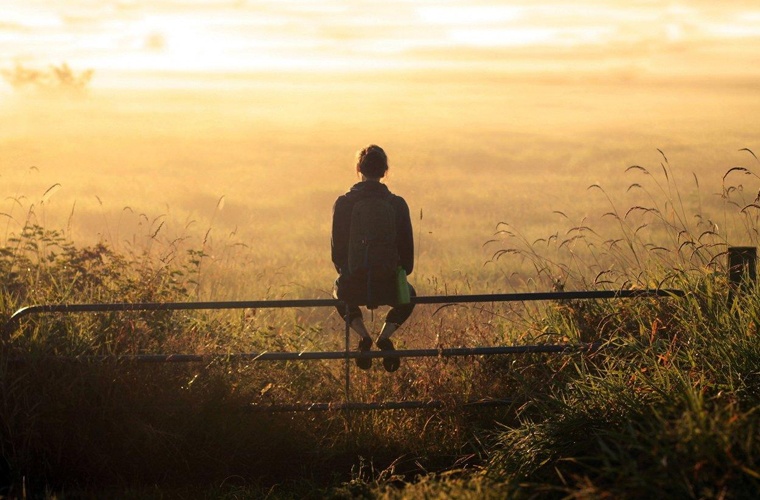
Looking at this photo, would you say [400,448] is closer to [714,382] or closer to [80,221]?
[714,382]

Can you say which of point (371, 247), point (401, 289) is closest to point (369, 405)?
point (401, 289)

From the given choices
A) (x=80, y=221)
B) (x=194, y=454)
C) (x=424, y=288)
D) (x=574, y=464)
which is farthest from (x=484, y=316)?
(x=80, y=221)

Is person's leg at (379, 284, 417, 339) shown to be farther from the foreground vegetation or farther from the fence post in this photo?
the fence post

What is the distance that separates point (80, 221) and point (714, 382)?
2873 centimetres

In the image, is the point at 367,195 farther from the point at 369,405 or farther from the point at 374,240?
the point at 369,405

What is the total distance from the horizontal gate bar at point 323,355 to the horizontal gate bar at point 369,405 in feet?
1.17

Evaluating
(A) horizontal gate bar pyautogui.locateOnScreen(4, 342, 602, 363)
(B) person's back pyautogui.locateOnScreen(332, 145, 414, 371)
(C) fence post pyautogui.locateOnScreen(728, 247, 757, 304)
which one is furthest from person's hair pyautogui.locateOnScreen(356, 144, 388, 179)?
(C) fence post pyautogui.locateOnScreen(728, 247, 757, 304)

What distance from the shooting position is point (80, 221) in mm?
31547

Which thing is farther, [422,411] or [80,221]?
[80,221]

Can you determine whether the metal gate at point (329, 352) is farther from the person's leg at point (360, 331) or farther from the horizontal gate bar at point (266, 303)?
the person's leg at point (360, 331)

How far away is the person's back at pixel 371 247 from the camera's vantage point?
724 cm

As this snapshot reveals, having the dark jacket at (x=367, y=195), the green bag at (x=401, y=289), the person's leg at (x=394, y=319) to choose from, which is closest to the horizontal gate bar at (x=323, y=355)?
the person's leg at (x=394, y=319)

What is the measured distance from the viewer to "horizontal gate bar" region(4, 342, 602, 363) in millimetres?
6617

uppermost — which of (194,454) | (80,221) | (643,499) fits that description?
(80,221)
